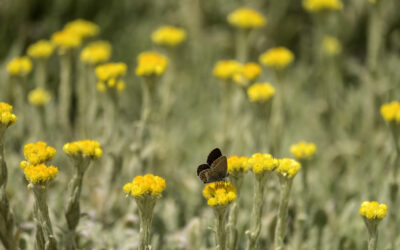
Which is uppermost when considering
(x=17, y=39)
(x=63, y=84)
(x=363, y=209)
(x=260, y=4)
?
(x=260, y=4)

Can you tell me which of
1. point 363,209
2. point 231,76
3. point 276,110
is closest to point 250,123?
point 276,110

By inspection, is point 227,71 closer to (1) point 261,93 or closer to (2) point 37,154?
(1) point 261,93

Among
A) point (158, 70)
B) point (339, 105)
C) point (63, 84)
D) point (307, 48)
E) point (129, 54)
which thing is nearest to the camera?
point (158, 70)

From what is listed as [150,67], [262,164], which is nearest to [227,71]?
[150,67]

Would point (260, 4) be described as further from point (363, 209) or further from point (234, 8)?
point (363, 209)

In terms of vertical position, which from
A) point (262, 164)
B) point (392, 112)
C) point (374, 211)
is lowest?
point (374, 211)

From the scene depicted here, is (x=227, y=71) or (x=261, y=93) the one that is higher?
(x=227, y=71)

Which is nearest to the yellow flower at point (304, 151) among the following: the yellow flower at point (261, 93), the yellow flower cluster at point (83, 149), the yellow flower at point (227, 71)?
the yellow flower at point (261, 93)
